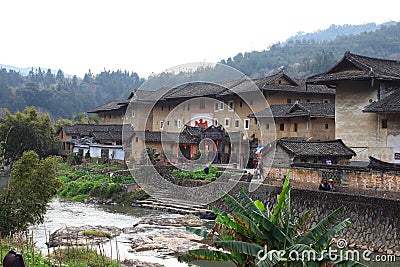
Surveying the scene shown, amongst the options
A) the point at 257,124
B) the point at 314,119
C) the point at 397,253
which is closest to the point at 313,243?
the point at 397,253

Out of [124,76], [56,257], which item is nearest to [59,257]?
[56,257]

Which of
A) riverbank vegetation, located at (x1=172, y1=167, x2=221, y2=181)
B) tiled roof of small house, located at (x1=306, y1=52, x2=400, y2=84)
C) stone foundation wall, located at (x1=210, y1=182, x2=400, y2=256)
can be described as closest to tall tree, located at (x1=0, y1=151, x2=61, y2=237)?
stone foundation wall, located at (x1=210, y1=182, x2=400, y2=256)

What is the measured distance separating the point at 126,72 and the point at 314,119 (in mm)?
117762

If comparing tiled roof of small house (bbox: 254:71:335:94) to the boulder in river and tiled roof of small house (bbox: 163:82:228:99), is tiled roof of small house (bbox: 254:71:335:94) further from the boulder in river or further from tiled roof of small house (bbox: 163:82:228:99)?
the boulder in river

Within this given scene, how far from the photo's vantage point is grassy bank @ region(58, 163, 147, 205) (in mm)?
26562

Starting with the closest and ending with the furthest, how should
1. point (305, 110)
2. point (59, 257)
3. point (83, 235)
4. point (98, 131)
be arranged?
point (59, 257)
point (83, 235)
point (305, 110)
point (98, 131)

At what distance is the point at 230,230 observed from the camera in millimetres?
8148

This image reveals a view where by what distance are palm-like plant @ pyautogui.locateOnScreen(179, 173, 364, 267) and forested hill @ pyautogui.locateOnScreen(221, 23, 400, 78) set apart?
87.6m

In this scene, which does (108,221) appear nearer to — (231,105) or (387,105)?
(387,105)

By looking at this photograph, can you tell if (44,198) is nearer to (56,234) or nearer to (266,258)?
(56,234)

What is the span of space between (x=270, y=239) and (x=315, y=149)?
44.2ft

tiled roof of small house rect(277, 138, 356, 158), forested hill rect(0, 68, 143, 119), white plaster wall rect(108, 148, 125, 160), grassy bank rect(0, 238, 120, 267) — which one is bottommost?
grassy bank rect(0, 238, 120, 267)

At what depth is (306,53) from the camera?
12962 cm

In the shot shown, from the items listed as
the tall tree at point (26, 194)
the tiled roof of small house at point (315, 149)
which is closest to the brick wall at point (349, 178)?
the tiled roof of small house at point (315, 149)
